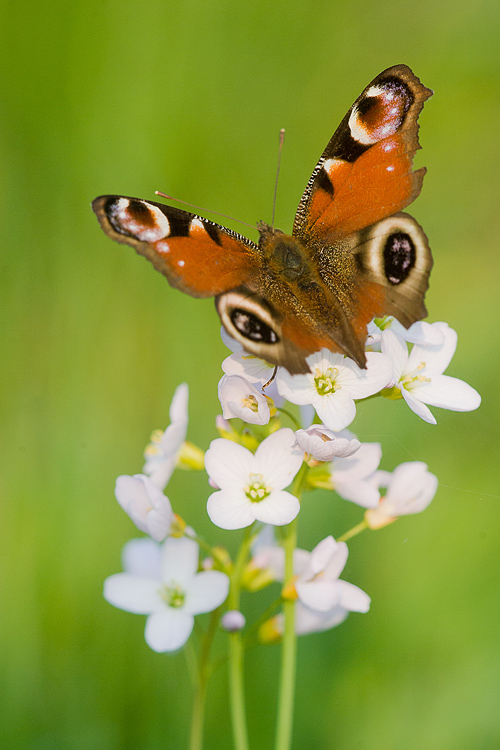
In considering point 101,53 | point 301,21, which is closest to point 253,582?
point 101,53

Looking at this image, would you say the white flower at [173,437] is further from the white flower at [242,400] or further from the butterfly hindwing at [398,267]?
the butterfly hindwing at [398,267]

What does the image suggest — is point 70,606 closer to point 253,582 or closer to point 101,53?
point 253,582

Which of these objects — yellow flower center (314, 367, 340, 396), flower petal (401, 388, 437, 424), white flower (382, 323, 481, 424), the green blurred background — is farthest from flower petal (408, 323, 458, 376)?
the green blurred background

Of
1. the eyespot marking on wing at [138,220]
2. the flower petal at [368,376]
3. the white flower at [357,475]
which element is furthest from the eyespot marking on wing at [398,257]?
the eyespot marking on wing at [138,220]

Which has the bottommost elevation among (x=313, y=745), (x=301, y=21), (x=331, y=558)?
(x=313, y=745)

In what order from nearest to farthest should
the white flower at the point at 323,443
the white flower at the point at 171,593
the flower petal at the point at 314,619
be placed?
the white flower at the point at 323,443 → the white flower at the point at 171,593 → the flower petal at the point at 314,619

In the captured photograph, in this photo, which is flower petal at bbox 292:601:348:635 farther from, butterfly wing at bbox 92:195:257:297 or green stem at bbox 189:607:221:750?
butterfly wing at bbox 92:195:257:297

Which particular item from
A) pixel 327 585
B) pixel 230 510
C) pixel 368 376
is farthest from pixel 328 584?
pixel 368 376
